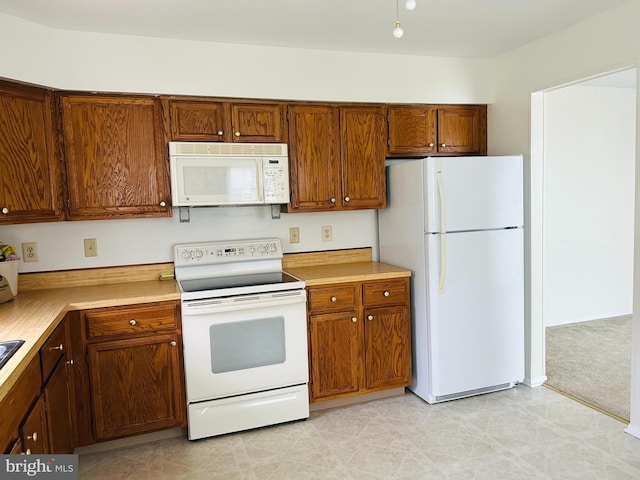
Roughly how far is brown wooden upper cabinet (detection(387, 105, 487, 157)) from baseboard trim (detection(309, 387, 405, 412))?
5.55ft

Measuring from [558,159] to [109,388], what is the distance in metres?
4.40

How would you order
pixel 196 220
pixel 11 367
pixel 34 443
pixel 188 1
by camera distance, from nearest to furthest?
pixel 11 367, pixel 34 443, pixel 188 1, pixel 196 220

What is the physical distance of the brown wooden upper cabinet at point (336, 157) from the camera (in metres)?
3.21

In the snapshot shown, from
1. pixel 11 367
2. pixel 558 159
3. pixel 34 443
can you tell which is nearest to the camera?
pixel 11 367

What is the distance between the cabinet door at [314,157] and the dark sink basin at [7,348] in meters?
1.82

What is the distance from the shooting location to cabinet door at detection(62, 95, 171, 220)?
→ 2760 mm

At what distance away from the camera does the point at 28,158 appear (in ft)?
8.48

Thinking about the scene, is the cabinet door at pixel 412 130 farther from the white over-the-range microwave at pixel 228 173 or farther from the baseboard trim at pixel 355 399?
the baseboard trim at pixel 355 399

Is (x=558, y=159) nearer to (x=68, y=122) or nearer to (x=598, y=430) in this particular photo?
(x=598, y=430)

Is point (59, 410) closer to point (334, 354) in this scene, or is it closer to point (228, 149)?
point (334, 354)

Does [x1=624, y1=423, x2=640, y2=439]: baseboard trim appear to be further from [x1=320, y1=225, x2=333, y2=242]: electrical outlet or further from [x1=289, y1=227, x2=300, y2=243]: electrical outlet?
[x1=289, y1=227, x2=300, y2=243]: electrical outlet

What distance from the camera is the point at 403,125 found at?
11.4 ft

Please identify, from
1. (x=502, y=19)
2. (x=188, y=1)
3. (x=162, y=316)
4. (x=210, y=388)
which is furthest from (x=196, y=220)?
(x=502, y=19)

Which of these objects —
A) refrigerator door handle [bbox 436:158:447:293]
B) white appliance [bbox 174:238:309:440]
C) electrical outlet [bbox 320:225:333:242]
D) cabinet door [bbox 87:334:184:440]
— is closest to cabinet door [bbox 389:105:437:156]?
refrigerator door handle [bbox 436:158:447:293]
